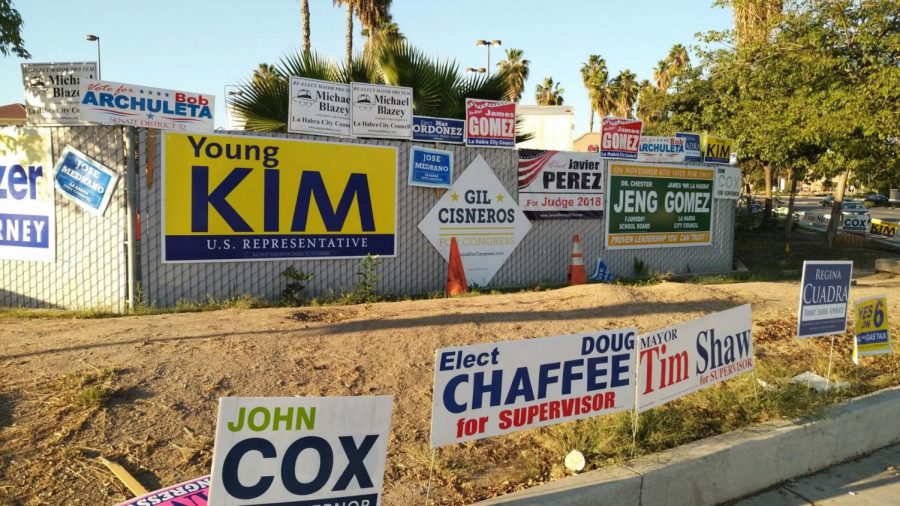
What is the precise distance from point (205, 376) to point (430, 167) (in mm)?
6273

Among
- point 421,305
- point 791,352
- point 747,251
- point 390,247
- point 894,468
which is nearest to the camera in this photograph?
point 894,468

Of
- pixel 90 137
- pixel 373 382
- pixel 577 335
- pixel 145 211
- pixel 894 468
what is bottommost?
pixel 894 468

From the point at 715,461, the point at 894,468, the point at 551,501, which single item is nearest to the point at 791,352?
the point at 894,468

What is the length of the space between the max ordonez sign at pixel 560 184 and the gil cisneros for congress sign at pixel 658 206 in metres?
0.39

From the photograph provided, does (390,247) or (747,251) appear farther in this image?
(747,251)

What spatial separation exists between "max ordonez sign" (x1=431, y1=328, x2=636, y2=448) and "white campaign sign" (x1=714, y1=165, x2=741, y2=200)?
11.9 meters

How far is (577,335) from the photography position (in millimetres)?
4516

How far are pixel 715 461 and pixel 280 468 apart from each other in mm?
2938

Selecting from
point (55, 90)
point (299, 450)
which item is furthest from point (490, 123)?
point (299, 450)

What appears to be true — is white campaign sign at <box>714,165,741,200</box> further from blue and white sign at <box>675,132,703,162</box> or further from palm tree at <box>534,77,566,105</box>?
palm tree at <box>534,77,566,105</box>

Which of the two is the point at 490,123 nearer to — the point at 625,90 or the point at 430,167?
the point at 430,167

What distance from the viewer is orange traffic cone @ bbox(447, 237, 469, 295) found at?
11070mm

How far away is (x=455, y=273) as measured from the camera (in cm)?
1115

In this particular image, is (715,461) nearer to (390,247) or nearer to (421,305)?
(421,305)
